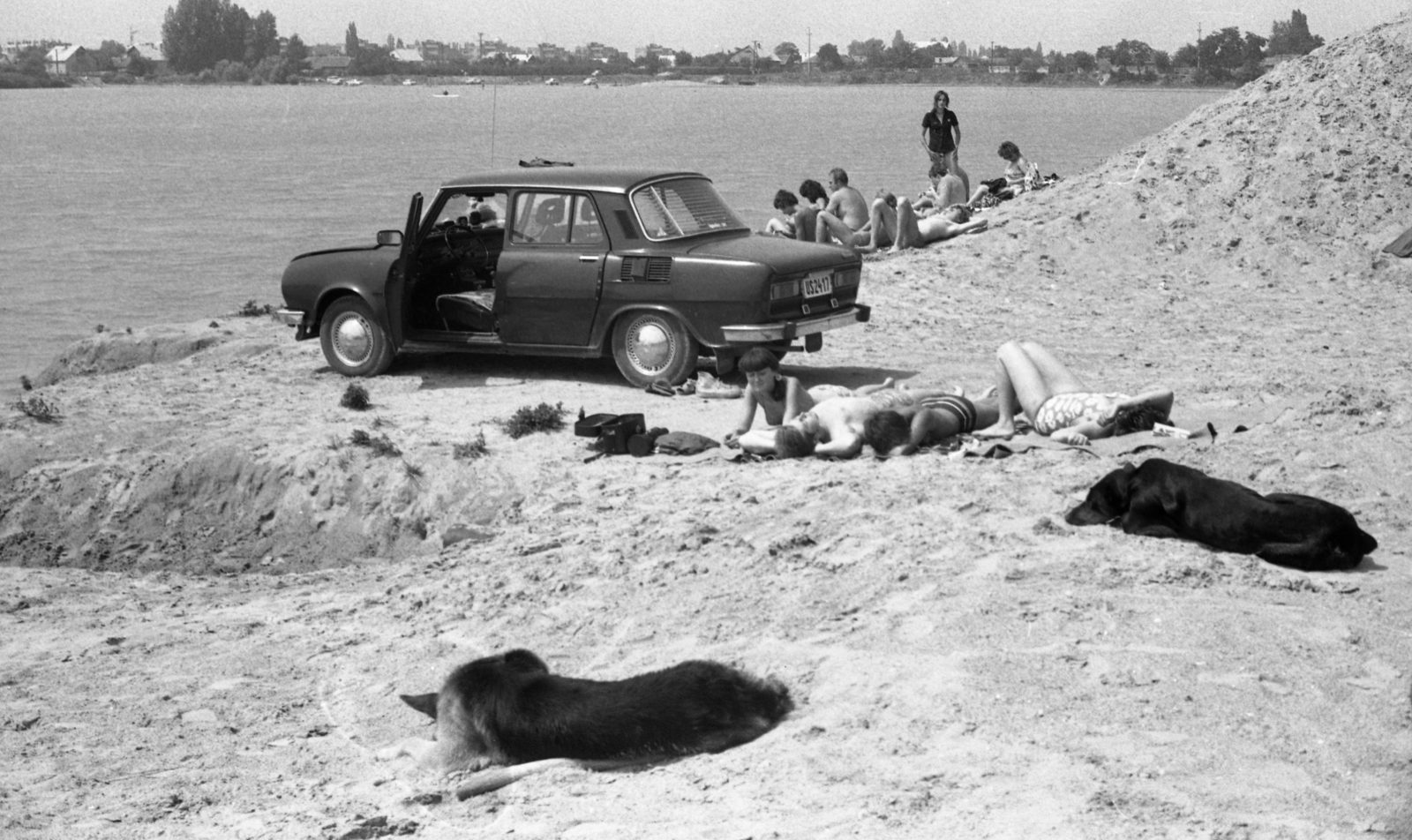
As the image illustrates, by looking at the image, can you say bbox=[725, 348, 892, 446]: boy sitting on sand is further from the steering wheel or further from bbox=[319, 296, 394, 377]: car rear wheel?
bbox=[319, 296, 394, 377]: car rear wheel

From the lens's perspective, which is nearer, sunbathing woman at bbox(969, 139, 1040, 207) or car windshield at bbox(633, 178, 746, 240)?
car windshield at bbox(633, 178, 746, 240)

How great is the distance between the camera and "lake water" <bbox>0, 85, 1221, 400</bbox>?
89.9ft

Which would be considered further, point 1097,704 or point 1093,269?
point 1093,269

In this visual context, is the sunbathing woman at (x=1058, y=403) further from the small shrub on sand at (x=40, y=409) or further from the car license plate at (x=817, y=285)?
the small shrub on sand at (x=40, y=409)

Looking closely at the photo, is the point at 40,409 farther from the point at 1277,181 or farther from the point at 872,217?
the point at 1277,181

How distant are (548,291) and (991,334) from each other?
4648 mm

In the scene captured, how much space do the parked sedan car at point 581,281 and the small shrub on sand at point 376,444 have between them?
6.52 ft

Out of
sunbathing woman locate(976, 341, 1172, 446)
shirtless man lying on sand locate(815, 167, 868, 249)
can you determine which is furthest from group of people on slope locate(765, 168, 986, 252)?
sunbathing woman locate(976, 341, 1172, 446)

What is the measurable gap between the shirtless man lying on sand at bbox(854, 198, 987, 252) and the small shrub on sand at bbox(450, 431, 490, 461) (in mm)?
9647

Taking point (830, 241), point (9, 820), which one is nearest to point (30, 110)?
point (830, 241)

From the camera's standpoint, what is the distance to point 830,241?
19.7m

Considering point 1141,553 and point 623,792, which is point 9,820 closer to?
point 623,792

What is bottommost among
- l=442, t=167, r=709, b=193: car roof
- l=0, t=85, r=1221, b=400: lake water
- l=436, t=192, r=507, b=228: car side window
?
l=0, t=85, r=1221, b=400: lake water

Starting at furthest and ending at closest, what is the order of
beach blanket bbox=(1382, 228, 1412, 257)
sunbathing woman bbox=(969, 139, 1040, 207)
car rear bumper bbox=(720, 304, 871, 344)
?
sunbathing woman bbox=(969, 139, 1040, 207), beach blanket bbox=(1382, 228, 1412, 257), car rear bumper bbox=(720, 304, 871, 344)
